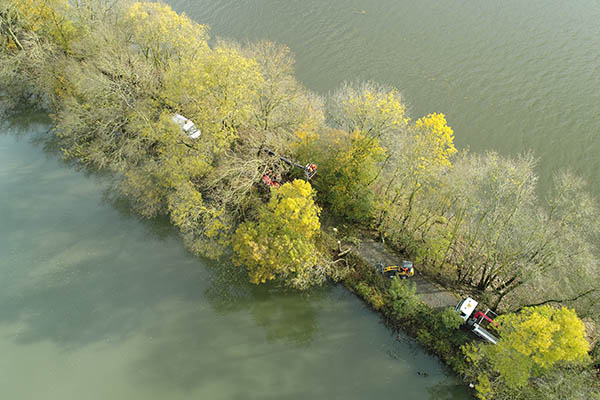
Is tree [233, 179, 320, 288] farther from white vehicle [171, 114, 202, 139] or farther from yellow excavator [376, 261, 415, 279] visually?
white vehicle [171, 114, 202, 139]

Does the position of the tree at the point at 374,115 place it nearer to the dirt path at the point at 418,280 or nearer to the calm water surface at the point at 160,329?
the dirt path at the point at 418,280

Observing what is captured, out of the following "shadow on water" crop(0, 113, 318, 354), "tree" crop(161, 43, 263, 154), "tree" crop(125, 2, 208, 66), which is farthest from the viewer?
"tree" crop(125, 2, 208, 66)

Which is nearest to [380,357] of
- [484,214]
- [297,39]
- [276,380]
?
[276,380]

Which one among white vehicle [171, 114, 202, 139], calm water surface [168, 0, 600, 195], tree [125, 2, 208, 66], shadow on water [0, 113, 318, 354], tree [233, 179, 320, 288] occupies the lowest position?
shadow on water [0, 113, 318, 354]

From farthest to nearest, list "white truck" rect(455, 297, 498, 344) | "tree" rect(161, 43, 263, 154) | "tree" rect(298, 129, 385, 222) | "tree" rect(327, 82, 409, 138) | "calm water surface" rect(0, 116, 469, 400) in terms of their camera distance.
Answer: "tree" rect(161, 43, 263, 154) < "tree" rect(298, 129, 385, 222) < "tree" rect(327, 82, 409, 138) < "white truck" rect(455, 297, 498, 344) < "calm water surface" rect(0, 116, 469, 400)

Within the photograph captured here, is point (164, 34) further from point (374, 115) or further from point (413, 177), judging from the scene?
point (413, 177)

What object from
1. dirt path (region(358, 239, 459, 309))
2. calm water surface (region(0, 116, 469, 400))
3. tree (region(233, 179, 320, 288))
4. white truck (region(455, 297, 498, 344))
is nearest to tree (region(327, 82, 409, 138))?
tree (region(233, 179, 320, 288))
